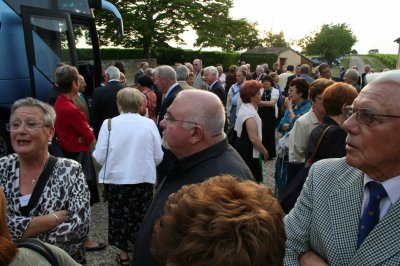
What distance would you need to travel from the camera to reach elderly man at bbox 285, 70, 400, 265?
4.97 feet

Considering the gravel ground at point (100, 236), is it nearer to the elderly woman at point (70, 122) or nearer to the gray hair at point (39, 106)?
the elderly woman at point (70, 122)

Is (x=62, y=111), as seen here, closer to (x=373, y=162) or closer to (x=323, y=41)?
(x=373, y=162)

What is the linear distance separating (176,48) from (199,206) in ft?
123

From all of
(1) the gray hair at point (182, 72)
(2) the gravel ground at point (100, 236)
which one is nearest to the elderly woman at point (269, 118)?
(1) the gray hair at point (182, 72)

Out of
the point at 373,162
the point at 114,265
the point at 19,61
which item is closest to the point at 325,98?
the point at 373,162

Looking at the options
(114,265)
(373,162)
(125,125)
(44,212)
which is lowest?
(114,265)

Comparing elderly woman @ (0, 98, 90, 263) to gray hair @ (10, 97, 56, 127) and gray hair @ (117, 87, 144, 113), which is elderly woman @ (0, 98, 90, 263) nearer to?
gray hair @ (10, 97, 56, 127)

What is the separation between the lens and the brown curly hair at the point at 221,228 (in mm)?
1044

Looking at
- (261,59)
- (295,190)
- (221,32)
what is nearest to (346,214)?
(295,190)

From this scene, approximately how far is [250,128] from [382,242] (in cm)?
333

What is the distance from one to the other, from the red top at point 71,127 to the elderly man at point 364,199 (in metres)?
3.27

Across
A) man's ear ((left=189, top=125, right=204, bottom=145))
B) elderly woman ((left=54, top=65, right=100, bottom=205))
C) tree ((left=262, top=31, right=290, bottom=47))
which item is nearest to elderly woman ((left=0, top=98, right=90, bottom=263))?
man's ear ((left=189, top=125, right=204, bottom=145))

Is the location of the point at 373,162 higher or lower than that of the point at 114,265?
higher

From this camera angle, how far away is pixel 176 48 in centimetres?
3762
